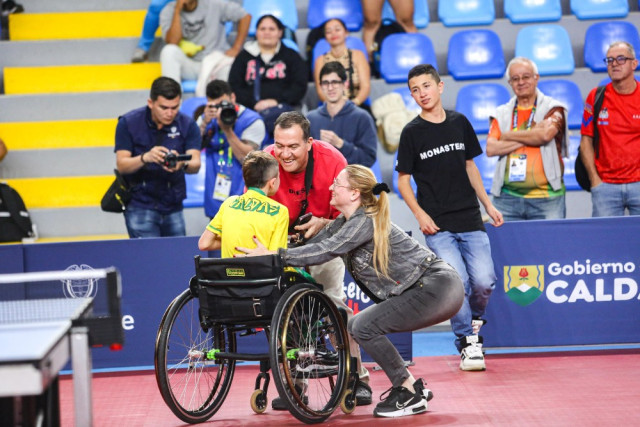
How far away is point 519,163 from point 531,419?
259 cm

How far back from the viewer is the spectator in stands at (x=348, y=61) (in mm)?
8344

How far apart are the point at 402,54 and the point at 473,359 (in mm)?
4430

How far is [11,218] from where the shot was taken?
7.83 meters

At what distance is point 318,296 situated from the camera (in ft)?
15.3

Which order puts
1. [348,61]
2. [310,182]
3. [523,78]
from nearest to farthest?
1. [310,182]
2. [523,78]
3. [348,61]

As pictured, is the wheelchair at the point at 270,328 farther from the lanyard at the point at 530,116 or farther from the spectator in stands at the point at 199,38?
the spectator in stands at the point at 199,38

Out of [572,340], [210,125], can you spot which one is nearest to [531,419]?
[572,340]

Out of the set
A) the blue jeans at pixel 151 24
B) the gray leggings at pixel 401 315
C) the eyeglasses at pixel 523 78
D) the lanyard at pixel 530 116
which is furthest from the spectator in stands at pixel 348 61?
the gray leggings at pixel 401 315

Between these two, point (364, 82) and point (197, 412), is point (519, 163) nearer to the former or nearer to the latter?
point (364, 82)

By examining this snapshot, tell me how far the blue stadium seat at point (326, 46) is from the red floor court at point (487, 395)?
12.1 feet

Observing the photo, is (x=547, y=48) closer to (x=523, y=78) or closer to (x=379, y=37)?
(x=379, y=37)

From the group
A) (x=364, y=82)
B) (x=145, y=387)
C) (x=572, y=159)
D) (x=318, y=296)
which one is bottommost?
(x=145, y=387)

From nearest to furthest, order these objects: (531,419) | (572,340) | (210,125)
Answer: (531,419) → (572,340) → (210,125)

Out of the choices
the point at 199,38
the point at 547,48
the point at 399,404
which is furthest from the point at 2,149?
the point at 547,48
